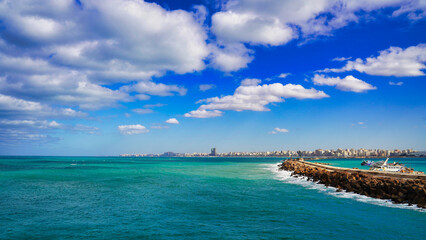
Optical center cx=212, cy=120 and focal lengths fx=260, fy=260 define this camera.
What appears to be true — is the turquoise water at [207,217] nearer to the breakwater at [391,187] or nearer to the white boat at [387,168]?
the breakwater at [391,187]

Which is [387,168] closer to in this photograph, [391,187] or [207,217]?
[391,187]

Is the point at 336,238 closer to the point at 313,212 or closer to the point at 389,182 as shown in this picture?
the point at 313,212

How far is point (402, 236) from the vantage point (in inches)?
582

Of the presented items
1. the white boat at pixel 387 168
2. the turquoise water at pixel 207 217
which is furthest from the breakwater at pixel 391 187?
the white boat at pixel 387 168

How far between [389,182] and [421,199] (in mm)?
6166

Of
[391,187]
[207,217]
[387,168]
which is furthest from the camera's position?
[387,168]

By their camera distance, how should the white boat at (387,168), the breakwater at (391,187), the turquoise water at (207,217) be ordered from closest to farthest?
1. the turquoise water at (207,217)
2. the breakwater at (391,187)
3. the white boat at (387,168)

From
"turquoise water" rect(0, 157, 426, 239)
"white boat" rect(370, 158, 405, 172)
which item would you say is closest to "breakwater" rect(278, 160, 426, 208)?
"turquoise water" rect(0, 157, 426, 239)

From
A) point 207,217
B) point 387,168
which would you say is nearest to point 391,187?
point 207,217

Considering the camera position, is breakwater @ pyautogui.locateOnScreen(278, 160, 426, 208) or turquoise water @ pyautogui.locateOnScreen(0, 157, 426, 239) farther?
breakwater @ pyautogui.locateOnScreen(278, 160, 426, 208)

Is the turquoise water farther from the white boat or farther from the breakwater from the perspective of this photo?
the white boat

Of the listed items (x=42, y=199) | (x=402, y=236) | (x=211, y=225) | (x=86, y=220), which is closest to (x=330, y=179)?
(x=402, y=236)

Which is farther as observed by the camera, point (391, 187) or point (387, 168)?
point (387, 168)

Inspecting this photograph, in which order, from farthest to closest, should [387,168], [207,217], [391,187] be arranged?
[387,168] → [391,187] → [207,217]
